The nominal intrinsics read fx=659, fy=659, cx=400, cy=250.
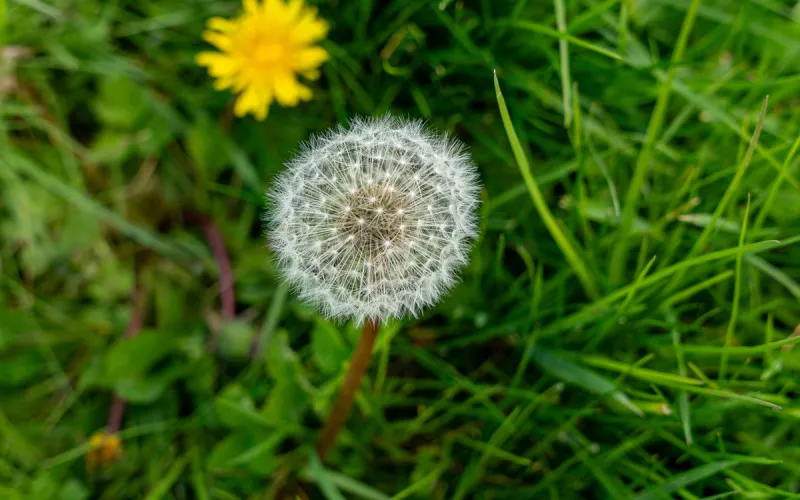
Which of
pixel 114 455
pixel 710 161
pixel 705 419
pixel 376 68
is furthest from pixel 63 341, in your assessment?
pixel 710 161

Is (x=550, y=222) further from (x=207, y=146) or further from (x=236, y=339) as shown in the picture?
(x=207, y=146)

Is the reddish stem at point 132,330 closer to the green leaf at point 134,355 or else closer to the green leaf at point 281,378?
the green leaf at point 134,355

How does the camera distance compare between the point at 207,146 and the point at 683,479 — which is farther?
the point at 207,146

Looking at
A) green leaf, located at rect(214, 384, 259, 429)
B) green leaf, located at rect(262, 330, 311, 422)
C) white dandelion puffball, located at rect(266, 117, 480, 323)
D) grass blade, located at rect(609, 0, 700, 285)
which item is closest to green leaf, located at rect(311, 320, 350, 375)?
green leaf, located at rect(262, 330, 311, 422)

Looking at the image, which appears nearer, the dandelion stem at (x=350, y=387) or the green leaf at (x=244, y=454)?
the dandelion stem at (x=350, y=387)

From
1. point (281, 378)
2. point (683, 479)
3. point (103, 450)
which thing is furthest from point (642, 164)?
point (103, 450)

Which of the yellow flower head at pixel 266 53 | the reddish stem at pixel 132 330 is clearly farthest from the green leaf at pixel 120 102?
the reddish stem at pixel 132 330
